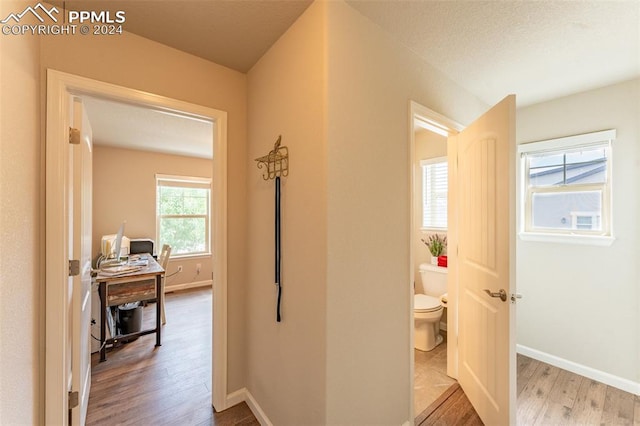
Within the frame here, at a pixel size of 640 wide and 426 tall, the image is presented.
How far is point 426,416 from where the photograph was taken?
177 cm

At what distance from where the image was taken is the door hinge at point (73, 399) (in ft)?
4.74

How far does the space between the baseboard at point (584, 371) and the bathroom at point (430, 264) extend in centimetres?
77

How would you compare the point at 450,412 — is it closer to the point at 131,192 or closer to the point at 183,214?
the point at 183,214

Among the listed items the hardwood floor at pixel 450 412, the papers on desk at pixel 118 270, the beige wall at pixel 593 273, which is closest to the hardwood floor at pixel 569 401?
the beige wall at pixel 593 273

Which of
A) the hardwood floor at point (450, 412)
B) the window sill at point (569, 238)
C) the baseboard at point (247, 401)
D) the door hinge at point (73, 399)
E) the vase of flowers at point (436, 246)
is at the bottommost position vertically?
the hardwood floor at point (450, 412)

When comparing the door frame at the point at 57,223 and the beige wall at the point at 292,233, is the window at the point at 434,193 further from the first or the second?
the door frame at the point at 57,223

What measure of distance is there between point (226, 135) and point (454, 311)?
232cm

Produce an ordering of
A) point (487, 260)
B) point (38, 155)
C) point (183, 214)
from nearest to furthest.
A: point (38, 155) < point (487, 260) < point (183, 214)

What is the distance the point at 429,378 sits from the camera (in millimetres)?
2180

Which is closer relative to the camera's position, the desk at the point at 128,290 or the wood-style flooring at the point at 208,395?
the wood-style flooring at the point at 208,395

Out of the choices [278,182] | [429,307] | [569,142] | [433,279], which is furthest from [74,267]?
[569,142]

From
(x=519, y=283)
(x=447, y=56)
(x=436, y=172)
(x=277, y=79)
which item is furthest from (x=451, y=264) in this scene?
(x=277, y=79)

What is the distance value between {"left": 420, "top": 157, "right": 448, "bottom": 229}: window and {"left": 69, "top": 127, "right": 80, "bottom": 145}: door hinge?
10.6 ft

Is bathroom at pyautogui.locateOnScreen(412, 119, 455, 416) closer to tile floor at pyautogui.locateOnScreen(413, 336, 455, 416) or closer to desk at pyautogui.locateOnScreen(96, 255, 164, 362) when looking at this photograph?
tile floor at pyautogui.locateOnScreen(413, 336, 455, 416)
